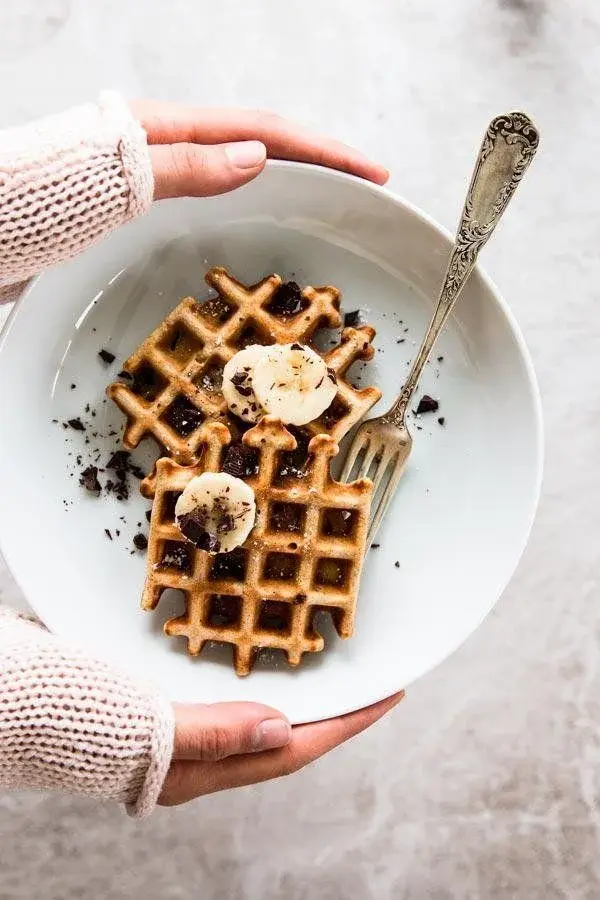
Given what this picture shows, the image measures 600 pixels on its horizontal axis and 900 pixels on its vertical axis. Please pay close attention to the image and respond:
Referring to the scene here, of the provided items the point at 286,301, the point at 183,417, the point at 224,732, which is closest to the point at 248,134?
the point at 286,301

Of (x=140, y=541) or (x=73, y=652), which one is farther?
(x=140, y=541)

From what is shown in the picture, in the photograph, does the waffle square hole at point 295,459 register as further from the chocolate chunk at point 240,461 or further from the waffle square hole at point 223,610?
the waffle square hole at point 223,610

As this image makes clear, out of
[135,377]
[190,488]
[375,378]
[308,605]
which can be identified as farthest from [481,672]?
[135,377]

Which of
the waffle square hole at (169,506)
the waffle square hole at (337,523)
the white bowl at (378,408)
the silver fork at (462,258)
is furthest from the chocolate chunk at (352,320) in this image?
the waffle square hole at (169,506)

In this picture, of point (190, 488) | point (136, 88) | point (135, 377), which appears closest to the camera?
point (190, 488)

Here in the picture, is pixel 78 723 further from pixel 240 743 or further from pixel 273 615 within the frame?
pixel 273 615

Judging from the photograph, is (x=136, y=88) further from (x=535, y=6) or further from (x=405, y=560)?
(x=405, y=560)
